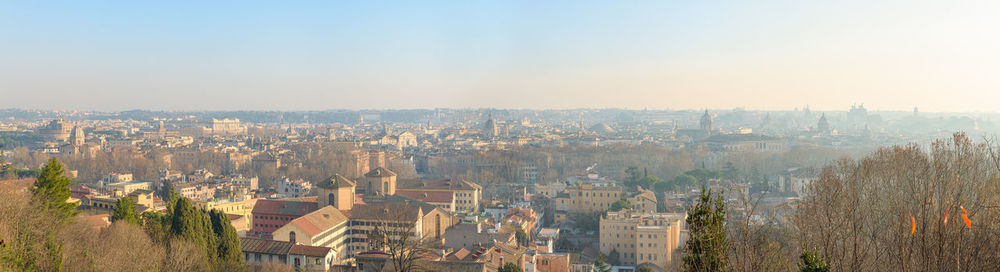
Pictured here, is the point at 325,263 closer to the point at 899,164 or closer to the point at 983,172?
the point at 899,164

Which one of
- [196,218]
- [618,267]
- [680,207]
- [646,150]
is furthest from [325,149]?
[196,218]

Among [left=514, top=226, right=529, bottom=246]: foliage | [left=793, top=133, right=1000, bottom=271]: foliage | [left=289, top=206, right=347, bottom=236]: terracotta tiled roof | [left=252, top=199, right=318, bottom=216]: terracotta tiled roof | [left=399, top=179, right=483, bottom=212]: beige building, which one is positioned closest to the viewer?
[left=793, top=133, right=1000, bottom=271]: foliage

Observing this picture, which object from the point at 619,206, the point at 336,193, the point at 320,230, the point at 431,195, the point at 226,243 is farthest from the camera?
the point at 431,195

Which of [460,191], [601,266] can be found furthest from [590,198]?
[601,266]

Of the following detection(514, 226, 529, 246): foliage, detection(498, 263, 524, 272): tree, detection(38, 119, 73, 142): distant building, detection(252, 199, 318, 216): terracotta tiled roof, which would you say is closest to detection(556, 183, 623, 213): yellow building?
detection(514, 226, 529, 246): foliage

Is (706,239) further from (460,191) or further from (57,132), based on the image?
(57,132)

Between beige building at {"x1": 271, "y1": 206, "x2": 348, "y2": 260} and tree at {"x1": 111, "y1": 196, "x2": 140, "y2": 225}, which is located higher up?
tree at {"x1": 111, "y1": 196, "x2": 140, "y2": 225}

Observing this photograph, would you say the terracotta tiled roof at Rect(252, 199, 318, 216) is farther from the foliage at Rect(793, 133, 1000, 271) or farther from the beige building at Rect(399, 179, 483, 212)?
the foliage at Rect(793, 133, 1000, 271)
